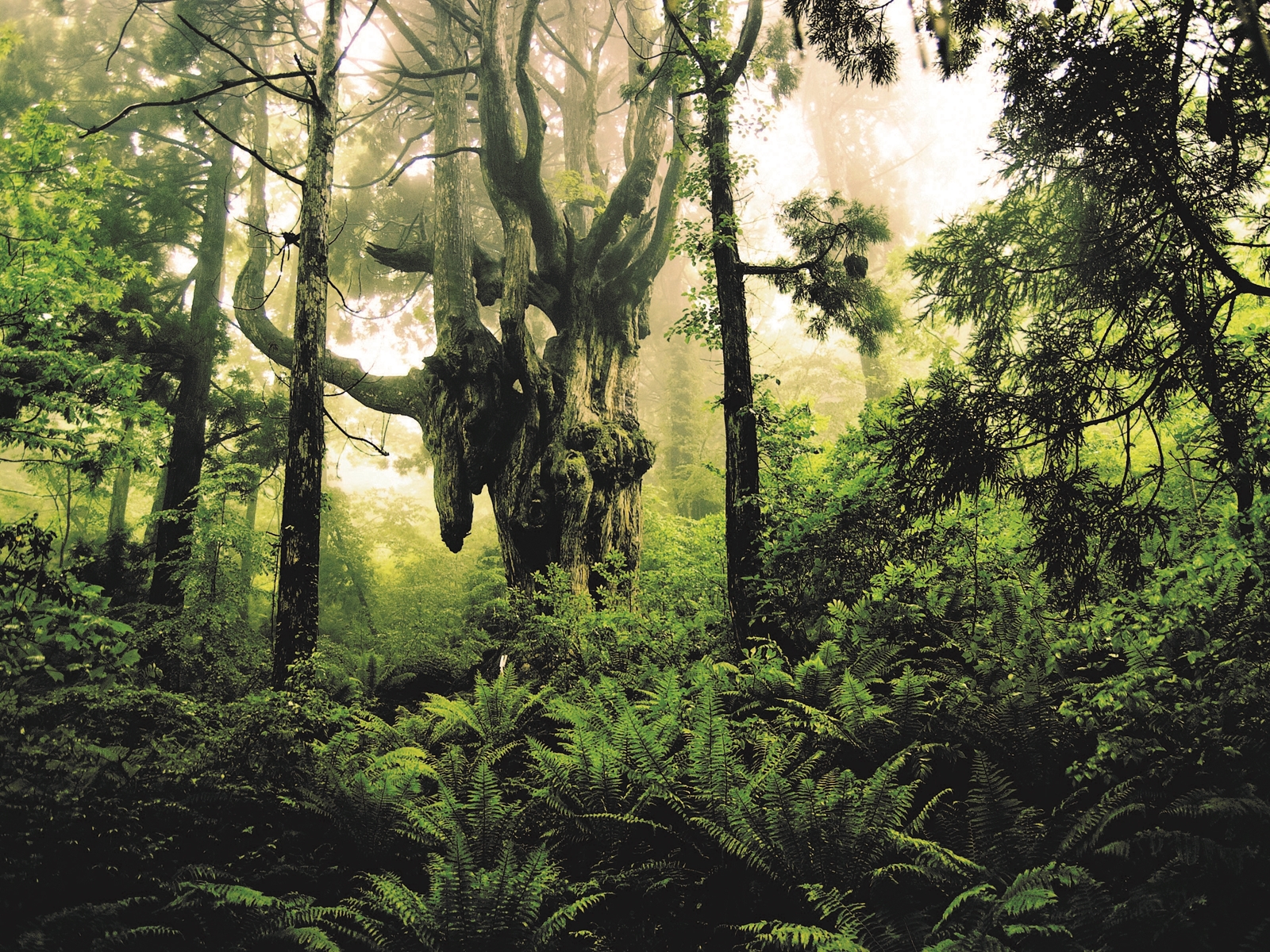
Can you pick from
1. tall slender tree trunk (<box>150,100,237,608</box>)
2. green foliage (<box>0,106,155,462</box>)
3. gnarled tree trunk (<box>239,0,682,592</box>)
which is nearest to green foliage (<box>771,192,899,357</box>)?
gnarled tree trunk (<box>239,0,682,592</box>)

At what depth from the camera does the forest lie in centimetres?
268

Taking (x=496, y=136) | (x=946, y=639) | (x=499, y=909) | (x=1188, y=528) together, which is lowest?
(x=499, y=909)

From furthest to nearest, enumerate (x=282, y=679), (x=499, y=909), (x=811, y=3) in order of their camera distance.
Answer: (x=282, y=679), (x=811, y=3), (x=499, y=909)

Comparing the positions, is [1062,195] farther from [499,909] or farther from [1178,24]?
[499,909]

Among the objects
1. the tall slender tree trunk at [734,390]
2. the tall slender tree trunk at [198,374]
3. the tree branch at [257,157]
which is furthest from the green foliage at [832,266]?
the tall slender tree trunk at [198,374]

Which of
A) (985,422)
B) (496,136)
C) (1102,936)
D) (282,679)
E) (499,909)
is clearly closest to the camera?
(1102,936)

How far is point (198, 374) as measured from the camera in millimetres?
11102

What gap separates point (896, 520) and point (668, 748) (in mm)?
2227

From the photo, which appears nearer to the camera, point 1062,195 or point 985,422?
point 985,422

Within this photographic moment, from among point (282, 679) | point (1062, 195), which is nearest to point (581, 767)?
point (282, 679)

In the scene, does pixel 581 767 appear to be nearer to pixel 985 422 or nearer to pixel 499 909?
pixel 499 909

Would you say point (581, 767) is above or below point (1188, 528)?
below

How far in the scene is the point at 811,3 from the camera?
13.5ft

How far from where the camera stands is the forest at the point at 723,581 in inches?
106
